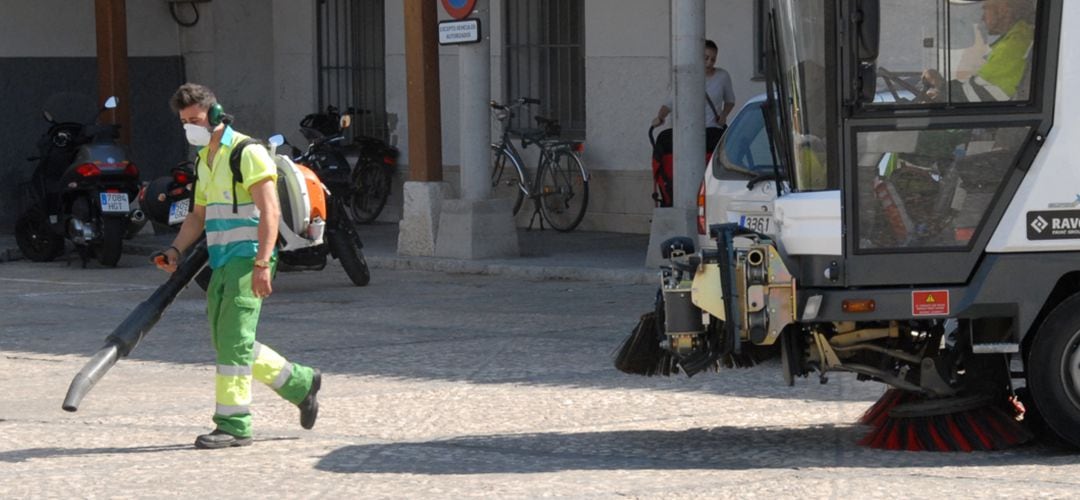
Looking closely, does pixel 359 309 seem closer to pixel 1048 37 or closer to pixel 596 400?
pixel 596 400

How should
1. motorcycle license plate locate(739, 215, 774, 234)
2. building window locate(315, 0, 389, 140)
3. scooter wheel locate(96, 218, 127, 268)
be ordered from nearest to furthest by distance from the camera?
1. motorcycle license plate locate(739, 215, 774, 234)
2. scooter wheel locate(96, 218, 127, 268)
3. building window locate(315, 0, 389, 140)

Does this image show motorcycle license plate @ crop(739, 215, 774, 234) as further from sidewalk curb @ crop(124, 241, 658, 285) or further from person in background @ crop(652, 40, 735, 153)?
person in background @ crop(652, 40, 735, 153)

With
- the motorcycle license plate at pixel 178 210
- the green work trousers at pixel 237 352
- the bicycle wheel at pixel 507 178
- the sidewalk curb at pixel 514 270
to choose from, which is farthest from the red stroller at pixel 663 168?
the green work trousers at pixel 237 352

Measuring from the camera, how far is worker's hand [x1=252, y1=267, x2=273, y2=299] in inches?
328

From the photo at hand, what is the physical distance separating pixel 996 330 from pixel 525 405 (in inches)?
97.3

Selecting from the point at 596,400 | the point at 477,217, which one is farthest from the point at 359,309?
the point at 596,400

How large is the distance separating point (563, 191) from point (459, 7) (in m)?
3.22

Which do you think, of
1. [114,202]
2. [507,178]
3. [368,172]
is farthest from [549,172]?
[114,202]

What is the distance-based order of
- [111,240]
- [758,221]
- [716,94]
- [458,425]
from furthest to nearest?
1. [111,240]
2. [716,94]
3. [758,221]
4. [458,425]

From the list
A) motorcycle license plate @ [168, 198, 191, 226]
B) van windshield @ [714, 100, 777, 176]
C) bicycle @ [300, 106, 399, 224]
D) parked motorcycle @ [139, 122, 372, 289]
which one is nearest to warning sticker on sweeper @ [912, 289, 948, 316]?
van windshield @ [714, 100, 777, 176]

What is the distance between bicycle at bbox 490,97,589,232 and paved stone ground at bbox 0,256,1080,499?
5.66 metres

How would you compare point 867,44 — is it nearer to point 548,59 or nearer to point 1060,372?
point 1060,372

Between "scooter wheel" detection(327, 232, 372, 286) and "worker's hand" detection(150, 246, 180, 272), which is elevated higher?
"worker's hand" detection(150, 246, 180, 272)

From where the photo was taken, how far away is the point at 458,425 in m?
9.02
